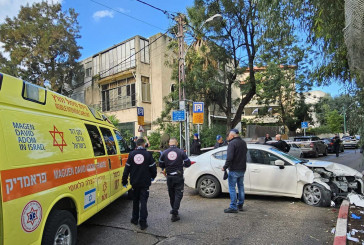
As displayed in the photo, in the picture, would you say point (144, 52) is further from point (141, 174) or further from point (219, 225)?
point (219, 225)

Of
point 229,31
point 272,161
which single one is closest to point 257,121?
point 229,31

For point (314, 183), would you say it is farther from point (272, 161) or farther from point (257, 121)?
point (257, 121)

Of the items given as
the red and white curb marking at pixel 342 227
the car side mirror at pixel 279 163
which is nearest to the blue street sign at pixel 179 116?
the car side mirror at pixel 279 163

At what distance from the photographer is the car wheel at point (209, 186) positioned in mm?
7465

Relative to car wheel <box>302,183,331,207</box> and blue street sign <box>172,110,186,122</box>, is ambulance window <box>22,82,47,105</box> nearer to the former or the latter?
car wheel <box>302,183,331,207</box>

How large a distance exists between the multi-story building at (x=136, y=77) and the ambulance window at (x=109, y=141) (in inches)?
608

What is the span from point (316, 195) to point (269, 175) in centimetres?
111

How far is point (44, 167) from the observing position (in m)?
3.35

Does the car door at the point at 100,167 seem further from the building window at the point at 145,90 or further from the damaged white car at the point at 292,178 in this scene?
the building window at the point at 145,90

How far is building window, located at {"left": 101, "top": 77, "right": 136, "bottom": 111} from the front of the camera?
23.1m

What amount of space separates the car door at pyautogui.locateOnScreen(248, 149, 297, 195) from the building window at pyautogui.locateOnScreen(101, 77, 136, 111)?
16996 mm

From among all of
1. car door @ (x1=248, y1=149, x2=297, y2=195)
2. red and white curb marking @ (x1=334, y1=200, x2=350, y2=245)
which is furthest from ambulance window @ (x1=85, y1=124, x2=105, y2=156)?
red and white curb marking @ (x1=334, y1=200, x2=350, y2=245)

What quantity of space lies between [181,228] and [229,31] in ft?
45.0

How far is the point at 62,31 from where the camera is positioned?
81.1ft
